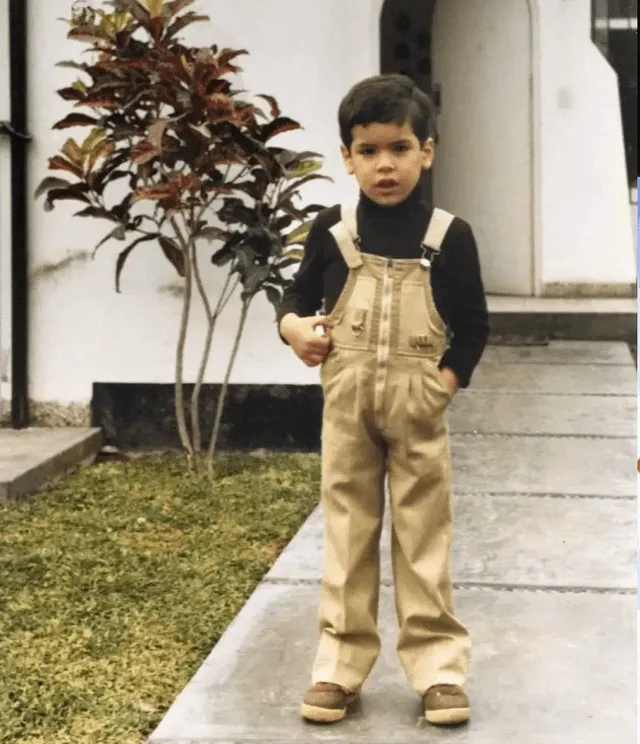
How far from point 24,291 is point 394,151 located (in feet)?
11.3

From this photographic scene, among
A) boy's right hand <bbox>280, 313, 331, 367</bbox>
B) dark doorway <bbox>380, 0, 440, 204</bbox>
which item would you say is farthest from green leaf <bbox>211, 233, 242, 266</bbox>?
dark doorway <bbox>380, 0, 440, 204</bbox>

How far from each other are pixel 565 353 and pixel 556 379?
116 centimetres

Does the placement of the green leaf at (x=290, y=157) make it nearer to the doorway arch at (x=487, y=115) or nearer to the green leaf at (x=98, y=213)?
the green leaf at (x=98, y=213)

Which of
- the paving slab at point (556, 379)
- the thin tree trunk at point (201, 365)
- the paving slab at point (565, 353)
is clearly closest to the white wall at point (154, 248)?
the thin tree trunk at point (201, 365)

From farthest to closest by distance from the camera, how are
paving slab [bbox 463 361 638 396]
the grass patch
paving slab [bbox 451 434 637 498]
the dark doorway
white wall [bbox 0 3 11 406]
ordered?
the dark doorway → paving slab [bbox 463 361 638 396] → white wall [bbox 0 3 11 406] → paving slab [bbox 451 434 637 498] → the grass patch

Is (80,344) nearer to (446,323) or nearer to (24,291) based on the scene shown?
(24,291)

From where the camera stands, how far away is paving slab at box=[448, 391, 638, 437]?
595 cm

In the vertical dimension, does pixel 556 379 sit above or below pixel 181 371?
below

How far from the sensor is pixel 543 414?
6.33 m

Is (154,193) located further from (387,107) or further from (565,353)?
(565,353)

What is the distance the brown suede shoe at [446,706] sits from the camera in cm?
246

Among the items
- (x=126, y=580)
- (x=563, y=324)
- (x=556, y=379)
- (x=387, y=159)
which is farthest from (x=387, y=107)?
(x=563, y=324)

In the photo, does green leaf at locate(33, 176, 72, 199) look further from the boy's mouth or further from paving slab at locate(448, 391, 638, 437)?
the boy's mouth

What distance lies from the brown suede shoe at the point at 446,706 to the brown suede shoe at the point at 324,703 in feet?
0.57
